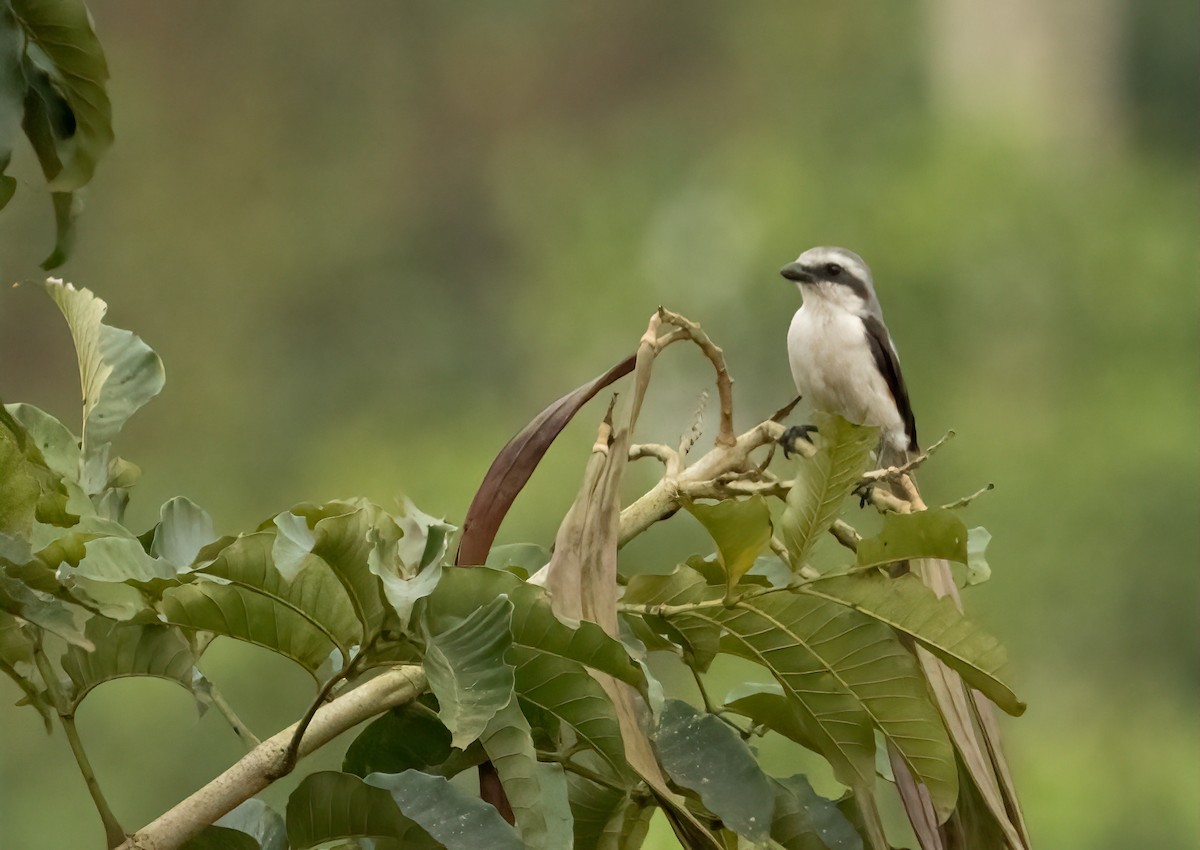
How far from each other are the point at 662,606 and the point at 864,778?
0.27 ft

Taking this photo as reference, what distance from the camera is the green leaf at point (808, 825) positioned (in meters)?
0.44

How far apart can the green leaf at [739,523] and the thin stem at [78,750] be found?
7.1 inches

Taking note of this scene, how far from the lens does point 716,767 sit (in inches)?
16.7

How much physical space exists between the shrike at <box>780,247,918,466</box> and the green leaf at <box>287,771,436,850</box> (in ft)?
2.03

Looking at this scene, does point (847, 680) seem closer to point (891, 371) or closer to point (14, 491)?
point (14, 491)

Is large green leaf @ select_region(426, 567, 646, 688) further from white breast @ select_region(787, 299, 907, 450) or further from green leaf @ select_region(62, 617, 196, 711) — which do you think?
white breast @ select_region(787, 299, 907, 450)

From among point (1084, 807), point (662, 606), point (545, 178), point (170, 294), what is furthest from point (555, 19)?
point (662, 606)

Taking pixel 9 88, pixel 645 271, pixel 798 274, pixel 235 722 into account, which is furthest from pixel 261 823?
pixel 645 271

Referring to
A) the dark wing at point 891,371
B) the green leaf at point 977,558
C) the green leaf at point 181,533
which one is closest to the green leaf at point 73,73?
the green leaf at point 181,533

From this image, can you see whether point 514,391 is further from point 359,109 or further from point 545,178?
point 359,109

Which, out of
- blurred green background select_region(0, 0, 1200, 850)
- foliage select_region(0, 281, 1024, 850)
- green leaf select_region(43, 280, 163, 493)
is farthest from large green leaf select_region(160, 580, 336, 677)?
blurred green background select_region(0, 0, 1200, 850)

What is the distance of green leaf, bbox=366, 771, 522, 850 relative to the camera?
1.20 ft

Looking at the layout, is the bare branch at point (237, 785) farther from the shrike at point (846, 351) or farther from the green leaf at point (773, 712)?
the shrike at point (846, 351)

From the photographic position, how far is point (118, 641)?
423mm
